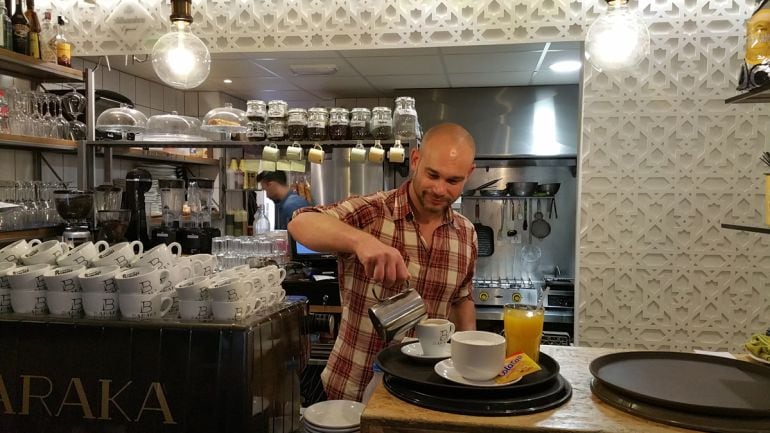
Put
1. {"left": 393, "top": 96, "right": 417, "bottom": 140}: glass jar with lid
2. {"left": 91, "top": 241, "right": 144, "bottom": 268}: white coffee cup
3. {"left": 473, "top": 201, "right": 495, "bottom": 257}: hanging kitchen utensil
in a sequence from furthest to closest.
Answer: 1. {"left": 473, "top": 201, "right": 495, "bottom": 257}: hanging kitchen utensil
2. {"left": 393, "top": 96, "right": 417, "bottom": 140}: glass jar with lid
3. {"left": 91, "top": 241, "right": 144, "bottom": 268}: white coffee cup

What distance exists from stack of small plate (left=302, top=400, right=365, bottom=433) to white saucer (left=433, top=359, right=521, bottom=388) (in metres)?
0.21

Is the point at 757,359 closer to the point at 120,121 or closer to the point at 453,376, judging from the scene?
the point at 453,376

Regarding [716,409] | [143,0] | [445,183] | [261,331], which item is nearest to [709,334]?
[445,183]

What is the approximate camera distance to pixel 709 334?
10.7ft

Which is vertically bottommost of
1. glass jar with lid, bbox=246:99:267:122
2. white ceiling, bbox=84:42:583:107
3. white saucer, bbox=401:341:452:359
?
white saucer, bbox=401:341:452:359

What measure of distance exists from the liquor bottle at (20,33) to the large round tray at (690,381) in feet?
10.5

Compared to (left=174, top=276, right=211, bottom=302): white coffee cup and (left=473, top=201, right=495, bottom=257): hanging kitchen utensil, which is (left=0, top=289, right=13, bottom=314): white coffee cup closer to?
(left=174, top=276, right=211, bottom=302): white coffee cup

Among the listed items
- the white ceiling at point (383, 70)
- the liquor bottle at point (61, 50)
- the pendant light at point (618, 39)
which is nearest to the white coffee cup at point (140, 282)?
the pendant light at point (618, 39)

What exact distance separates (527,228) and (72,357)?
170 inches

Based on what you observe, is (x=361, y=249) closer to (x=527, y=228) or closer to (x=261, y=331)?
(x=261, y=331)

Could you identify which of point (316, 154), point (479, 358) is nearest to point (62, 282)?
point (479, 358)

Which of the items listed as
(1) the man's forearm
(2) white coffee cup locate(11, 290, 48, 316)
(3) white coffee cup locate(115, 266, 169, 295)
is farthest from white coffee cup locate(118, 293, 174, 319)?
(1) the man's forearm

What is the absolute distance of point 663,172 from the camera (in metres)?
3.26

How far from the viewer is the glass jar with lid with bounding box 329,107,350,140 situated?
3209mm
